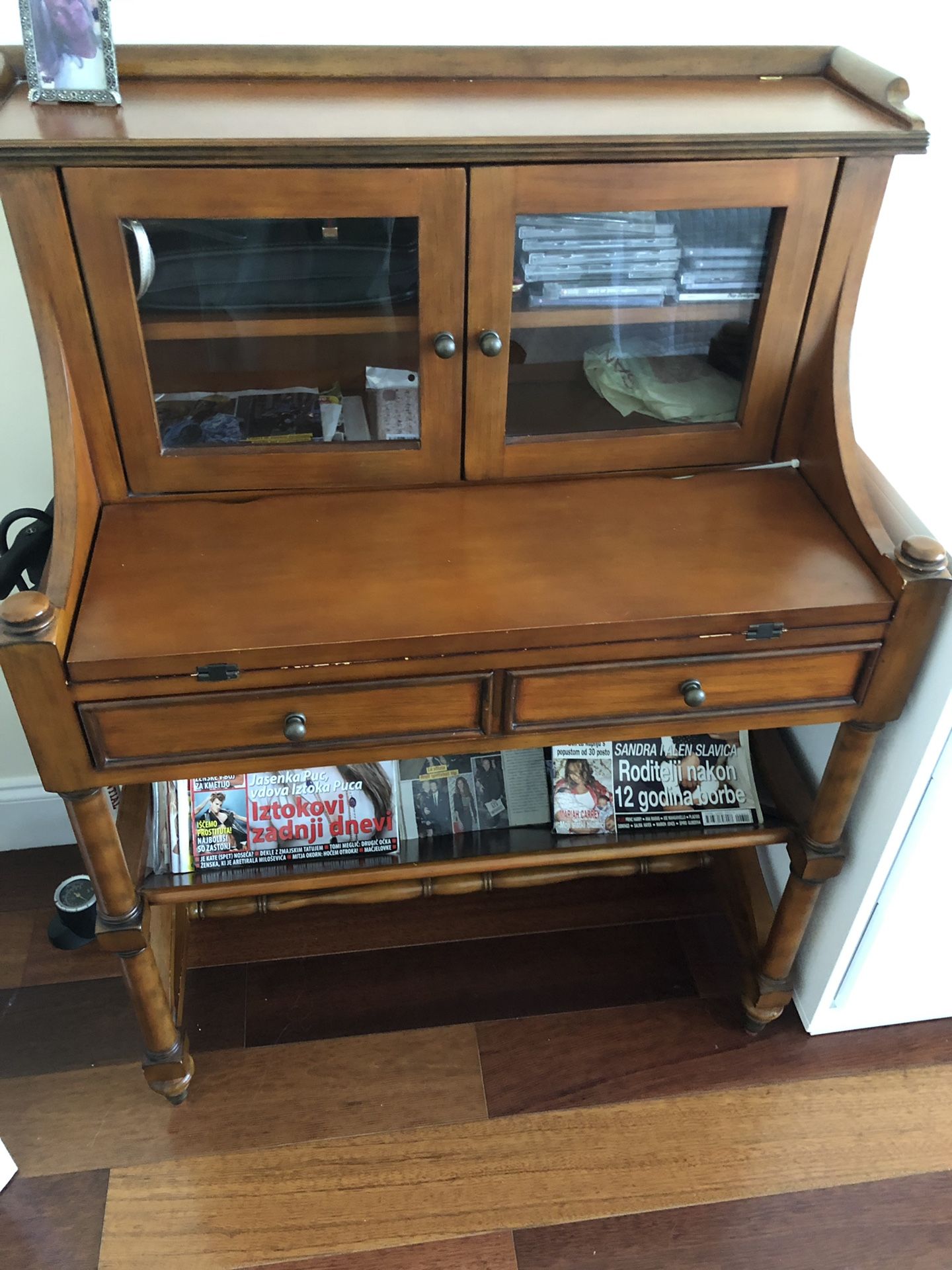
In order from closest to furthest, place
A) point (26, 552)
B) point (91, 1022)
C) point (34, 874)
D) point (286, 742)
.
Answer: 1. point (286, 742)
2. point (26, 552)
3. point (91, 1022)
4. point (34, 874)

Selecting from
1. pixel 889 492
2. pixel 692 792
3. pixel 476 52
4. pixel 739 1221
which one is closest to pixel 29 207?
pixel 476 52

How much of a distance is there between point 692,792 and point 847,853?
0.23 meters

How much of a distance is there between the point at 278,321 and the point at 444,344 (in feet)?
0.62

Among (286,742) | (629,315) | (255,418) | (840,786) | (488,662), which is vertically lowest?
(840,786)

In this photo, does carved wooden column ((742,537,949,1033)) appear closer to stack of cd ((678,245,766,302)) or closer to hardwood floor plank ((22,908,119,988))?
stack of cd ((678,245,766,302))

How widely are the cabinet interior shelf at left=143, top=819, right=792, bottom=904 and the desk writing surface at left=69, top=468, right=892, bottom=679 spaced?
1.35 ft

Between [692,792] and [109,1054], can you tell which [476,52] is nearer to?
[692,792]

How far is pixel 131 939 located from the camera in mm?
1327

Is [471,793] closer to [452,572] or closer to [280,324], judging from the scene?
[452,572]

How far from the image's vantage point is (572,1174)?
1.48m

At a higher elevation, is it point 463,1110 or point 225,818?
point 225,818

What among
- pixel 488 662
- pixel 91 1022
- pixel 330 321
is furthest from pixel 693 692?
pixel 91 1022

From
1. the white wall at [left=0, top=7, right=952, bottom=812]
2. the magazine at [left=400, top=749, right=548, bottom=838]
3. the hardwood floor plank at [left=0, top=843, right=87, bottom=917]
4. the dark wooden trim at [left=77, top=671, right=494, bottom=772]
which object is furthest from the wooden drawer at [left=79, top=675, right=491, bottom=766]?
the hardwood floor plank at [left=0, top=843, right=87, bottom=917]

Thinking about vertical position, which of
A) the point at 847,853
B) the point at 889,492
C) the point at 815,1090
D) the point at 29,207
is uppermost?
the point at 29,207
